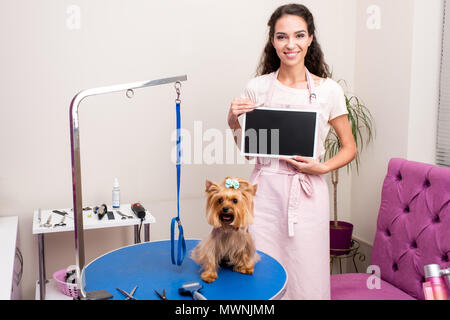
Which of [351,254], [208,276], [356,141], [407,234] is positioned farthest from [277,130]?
[351,254]

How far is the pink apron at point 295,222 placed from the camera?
1.94 m

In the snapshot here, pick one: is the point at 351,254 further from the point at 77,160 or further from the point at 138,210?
the point at 77,160

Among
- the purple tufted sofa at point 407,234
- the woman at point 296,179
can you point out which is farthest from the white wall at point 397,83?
the woman at point 296,179

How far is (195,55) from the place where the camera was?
2707mm

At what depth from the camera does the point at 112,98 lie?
2.58m

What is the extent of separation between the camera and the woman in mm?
1935

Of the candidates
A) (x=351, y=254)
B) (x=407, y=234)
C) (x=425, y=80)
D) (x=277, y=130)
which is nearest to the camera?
(x=277, y=130)

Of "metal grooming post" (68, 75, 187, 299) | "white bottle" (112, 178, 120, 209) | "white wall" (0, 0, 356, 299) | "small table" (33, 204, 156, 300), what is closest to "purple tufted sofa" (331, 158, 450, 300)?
"white wall" (0, 0, 356, 299)

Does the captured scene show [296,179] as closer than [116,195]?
Yes

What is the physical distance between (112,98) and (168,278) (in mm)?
1411

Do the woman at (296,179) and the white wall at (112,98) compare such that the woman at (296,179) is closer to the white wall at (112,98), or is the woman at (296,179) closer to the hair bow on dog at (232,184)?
the hair bow on dog at (232,184)
